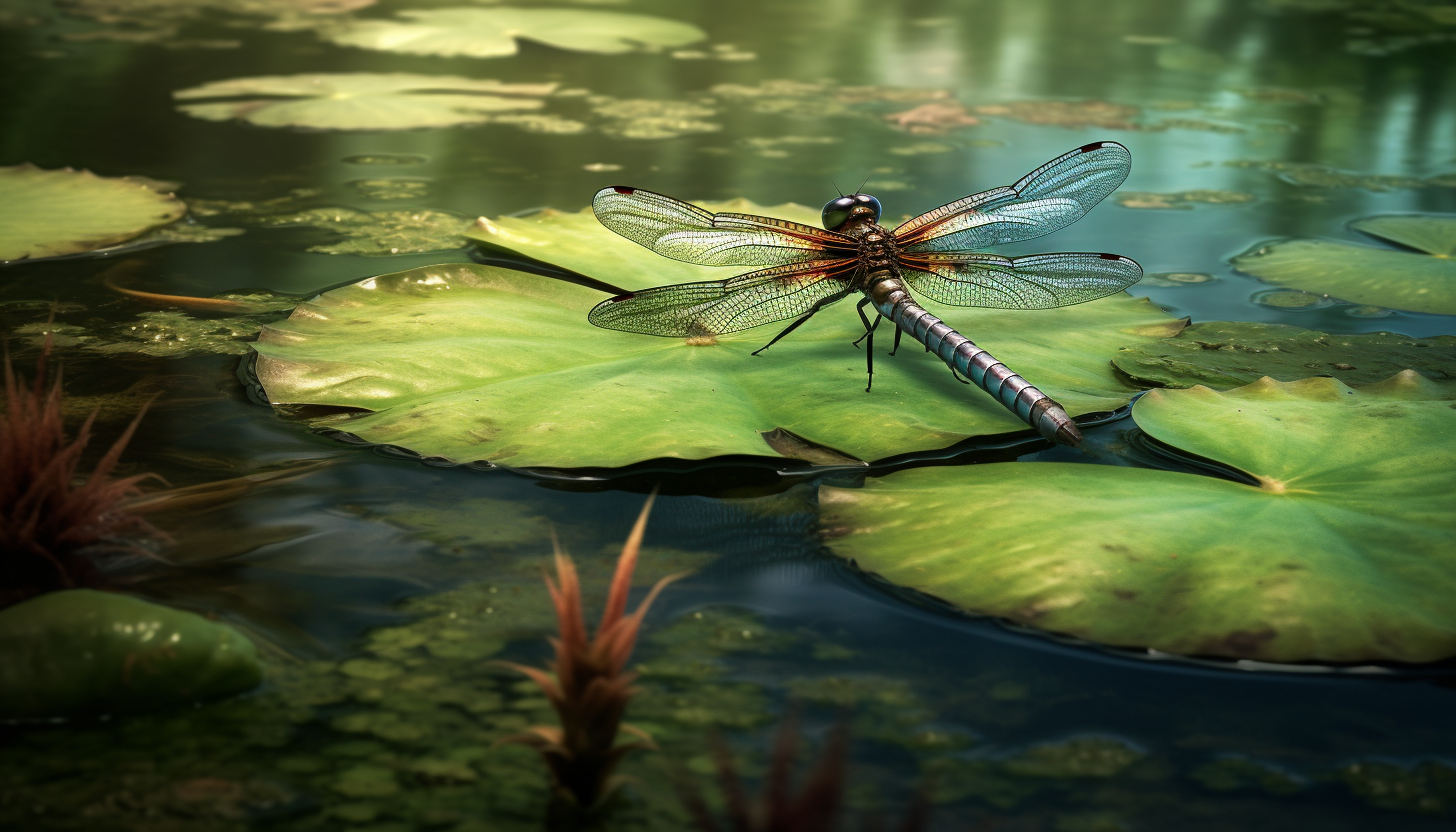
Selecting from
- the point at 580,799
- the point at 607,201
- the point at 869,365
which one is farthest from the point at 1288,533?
the point at 607,201

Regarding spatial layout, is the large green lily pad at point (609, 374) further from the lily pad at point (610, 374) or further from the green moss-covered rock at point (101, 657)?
the green moss-covered rock at point (101, 657)

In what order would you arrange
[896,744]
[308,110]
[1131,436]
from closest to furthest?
[896,744], [1131,436], [308,110]

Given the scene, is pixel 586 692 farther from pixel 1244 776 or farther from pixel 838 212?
pixel 838 212

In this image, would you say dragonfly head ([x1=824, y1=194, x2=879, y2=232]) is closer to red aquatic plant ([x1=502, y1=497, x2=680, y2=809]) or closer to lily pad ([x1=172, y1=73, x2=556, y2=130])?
red aquatic plant ([x1=502, y1=497, x2=680, y2=809])

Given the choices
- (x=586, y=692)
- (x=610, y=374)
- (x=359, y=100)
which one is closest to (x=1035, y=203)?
(x=610, y=374)

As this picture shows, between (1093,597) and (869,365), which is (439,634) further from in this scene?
(869,365)

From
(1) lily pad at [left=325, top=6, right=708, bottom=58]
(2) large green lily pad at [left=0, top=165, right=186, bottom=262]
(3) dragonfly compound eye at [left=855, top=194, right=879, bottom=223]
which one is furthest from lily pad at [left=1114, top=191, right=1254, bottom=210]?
(1) lily pad at [left=325, top=6, right=708, bottom=58]
